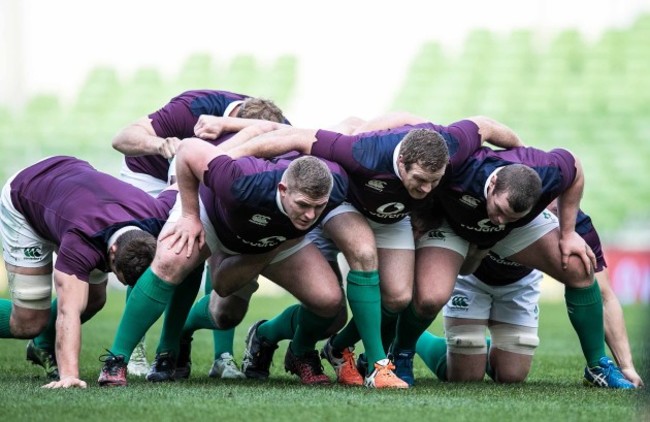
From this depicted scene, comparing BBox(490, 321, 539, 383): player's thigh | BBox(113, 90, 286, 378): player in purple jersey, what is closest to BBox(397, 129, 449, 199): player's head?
BBox(113, 90, 286, 378): player in purple jersey

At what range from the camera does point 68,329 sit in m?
5.63

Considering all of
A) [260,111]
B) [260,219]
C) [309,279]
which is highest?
[260,111]

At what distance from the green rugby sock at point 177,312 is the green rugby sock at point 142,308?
0.67 m

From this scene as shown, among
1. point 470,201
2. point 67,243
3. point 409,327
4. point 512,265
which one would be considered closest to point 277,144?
point 470,201

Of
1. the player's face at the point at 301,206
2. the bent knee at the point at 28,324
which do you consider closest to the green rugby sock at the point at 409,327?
the player's face at the point at 301,206

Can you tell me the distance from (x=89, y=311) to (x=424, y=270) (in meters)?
2.09

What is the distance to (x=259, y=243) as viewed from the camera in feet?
19.5

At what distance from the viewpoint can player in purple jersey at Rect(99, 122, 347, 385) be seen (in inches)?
219

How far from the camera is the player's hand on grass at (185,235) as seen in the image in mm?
5887

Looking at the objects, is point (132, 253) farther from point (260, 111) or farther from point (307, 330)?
point (260, 111)

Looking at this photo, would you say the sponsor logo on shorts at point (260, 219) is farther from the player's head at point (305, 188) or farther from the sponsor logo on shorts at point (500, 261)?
the sponsor logo on shorts at point (500, 261)

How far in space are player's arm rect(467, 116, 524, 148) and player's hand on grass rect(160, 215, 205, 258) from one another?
5.59 ft

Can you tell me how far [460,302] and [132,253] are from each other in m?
2.45

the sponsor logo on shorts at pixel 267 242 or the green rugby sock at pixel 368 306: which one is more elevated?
the sponsor logo on shorts at pixel 267 242
